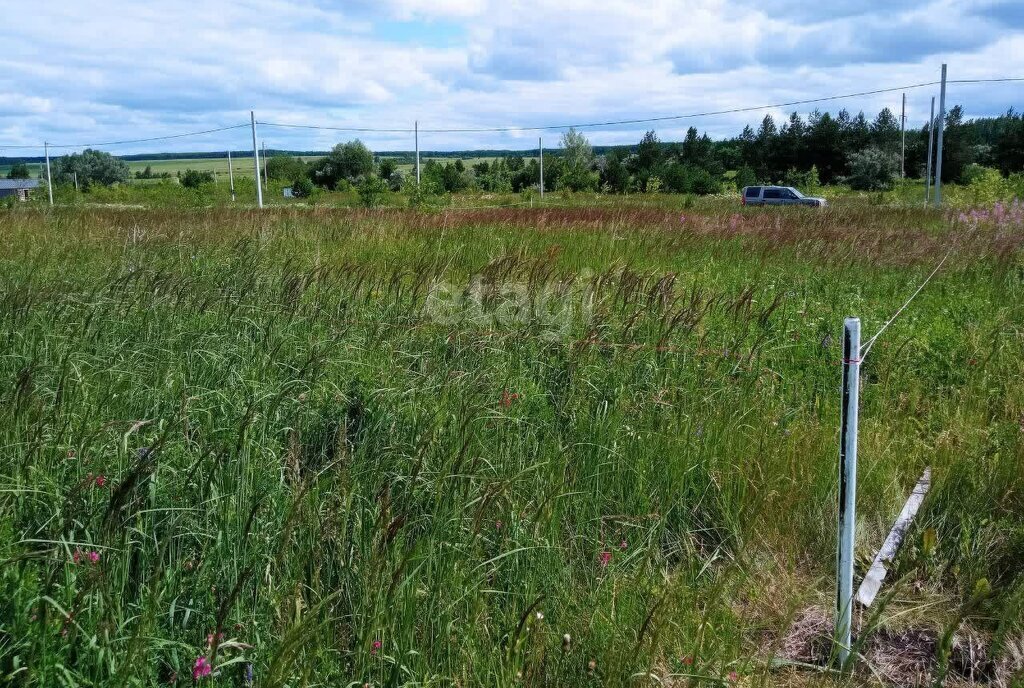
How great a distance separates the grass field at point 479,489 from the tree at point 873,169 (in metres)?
54.1

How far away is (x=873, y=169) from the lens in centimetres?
5494

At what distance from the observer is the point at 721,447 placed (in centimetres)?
337

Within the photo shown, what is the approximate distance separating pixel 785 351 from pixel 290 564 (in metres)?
3.75

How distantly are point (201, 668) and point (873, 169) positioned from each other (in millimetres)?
59949

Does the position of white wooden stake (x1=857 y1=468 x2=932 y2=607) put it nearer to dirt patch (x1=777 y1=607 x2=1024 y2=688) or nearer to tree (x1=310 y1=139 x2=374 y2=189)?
dirt patch (x1=777 y1=607 x2=1024 y2=688)

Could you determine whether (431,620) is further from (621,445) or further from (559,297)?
(559,297)

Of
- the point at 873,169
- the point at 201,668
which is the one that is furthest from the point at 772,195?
the point at 201,668

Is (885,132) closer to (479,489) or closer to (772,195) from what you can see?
(772,195)

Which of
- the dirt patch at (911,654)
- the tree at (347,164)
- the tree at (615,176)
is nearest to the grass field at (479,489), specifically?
the dirt patch at (911,654)

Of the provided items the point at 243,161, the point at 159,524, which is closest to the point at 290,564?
the point at 159,524

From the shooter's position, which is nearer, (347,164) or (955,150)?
(955,150)

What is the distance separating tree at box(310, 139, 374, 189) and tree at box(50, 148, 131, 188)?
88.1 feet

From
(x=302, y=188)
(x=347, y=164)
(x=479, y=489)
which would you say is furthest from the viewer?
(x=347, y=164)

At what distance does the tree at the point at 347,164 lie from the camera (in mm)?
72812
